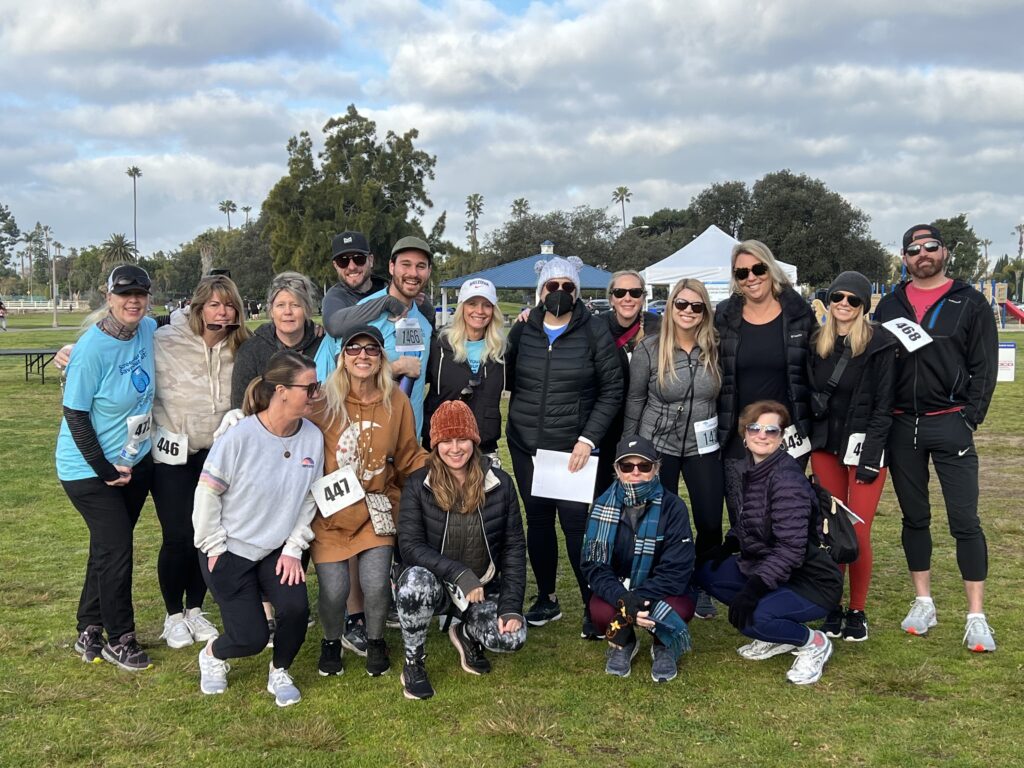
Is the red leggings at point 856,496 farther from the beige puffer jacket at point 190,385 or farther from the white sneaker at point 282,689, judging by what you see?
the beige puffer jacket at point 190,385

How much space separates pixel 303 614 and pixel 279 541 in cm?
34

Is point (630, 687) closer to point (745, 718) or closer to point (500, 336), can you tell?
point (745, 718)

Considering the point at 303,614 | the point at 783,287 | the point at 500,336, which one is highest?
the point at 783,287

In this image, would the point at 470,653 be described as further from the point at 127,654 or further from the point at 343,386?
the point at 127,654

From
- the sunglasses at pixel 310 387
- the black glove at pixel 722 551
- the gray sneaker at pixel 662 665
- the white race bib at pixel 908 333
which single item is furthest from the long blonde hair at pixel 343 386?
the white race bib at pixel 908 333

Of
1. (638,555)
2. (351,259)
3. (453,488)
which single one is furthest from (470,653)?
(351,259)

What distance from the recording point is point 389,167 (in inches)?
1911

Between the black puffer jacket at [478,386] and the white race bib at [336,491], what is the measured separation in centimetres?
76

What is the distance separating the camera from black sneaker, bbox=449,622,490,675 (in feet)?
12.7

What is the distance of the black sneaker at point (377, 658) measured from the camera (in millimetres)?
3820

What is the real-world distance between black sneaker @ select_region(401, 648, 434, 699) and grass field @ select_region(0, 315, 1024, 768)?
0.18ft

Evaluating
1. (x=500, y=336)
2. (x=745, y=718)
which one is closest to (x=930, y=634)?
(x=745, y=718)

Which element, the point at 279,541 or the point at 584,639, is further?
the point at 584,639

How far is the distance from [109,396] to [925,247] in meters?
4.05
